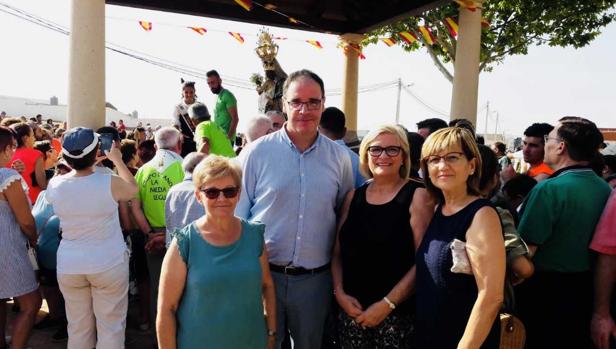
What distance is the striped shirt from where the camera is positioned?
2510mm

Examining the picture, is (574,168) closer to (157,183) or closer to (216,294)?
(216,294)

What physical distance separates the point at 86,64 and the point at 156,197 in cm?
264

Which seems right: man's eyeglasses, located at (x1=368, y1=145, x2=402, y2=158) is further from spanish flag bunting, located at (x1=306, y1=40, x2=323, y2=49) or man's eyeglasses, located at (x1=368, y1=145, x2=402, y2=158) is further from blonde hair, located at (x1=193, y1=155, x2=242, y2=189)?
spanish flag bunting, located at (x1=306, y1=40, x2=323, y2=49)

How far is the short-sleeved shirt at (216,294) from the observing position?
211 centimetres

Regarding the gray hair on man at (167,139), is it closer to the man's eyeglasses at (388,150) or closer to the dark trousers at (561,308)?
the man's eyeglasses at (388,150)

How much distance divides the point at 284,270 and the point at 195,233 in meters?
0.62

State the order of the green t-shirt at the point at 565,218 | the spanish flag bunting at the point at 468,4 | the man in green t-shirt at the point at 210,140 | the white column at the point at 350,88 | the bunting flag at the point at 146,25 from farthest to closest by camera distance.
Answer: the bunting flag at the point at 146,25
the white column at the point at 350,88
the spanish flag bunting at the point at 468,4
the man in green t-shirt at the point at 210,140
the green t-shirt at the point at 565,218

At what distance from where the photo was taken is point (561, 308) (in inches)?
100

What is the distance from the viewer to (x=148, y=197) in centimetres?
398

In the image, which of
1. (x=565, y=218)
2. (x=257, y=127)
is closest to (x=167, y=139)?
(x=257, y=127)

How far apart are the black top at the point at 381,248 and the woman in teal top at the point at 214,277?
54cm

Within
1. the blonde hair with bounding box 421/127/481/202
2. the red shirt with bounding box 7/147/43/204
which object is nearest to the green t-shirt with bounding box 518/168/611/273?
the blonde hair with bounding box 421/127/481/202

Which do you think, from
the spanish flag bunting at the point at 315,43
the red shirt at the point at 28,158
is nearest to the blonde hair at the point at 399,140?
the red shirt at the point at 28,158

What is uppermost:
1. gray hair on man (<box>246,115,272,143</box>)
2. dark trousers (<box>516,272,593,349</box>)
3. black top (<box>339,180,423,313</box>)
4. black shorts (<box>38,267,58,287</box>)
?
gray hair on man (<box>246,115,272,143</box>)
